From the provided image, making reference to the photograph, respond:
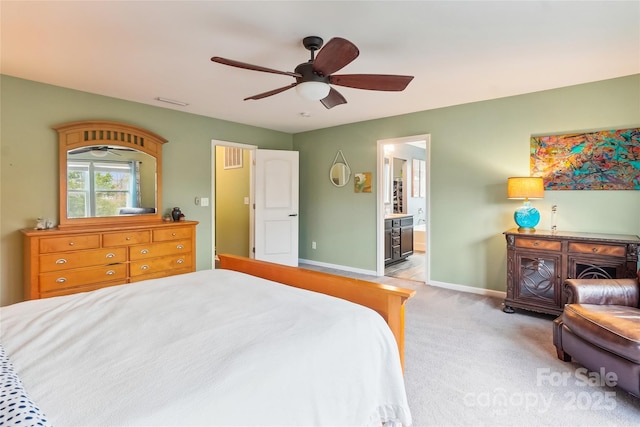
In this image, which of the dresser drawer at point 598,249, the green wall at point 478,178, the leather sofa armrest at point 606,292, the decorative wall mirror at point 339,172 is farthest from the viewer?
the decorative wall mirror at point 339,172

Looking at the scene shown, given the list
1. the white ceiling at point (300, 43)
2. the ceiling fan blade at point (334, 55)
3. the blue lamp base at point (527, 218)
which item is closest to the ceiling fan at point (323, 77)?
the ceiling fan blade at point (334, 55)

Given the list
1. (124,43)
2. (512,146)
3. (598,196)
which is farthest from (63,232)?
(598,196)

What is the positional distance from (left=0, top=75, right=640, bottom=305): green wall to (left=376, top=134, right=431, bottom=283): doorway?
139mm

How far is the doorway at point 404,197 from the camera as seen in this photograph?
4.84 meters

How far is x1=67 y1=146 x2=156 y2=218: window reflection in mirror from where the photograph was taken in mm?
3439

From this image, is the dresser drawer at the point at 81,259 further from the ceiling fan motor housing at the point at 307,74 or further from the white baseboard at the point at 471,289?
the white baseboard at the point at 471,289

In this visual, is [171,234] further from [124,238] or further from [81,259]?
[81,259]

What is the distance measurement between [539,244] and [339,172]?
2.99m

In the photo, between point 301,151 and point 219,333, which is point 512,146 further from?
point 219,333

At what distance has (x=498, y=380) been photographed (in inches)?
82.2

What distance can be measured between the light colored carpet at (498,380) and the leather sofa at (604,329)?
16 cm

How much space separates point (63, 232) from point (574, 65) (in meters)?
4.90

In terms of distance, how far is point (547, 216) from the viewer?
11.4ft

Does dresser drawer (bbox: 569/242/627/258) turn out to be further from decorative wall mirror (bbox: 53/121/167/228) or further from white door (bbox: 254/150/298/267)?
decorative wall mirror (bbox: 53/121/167/228)
